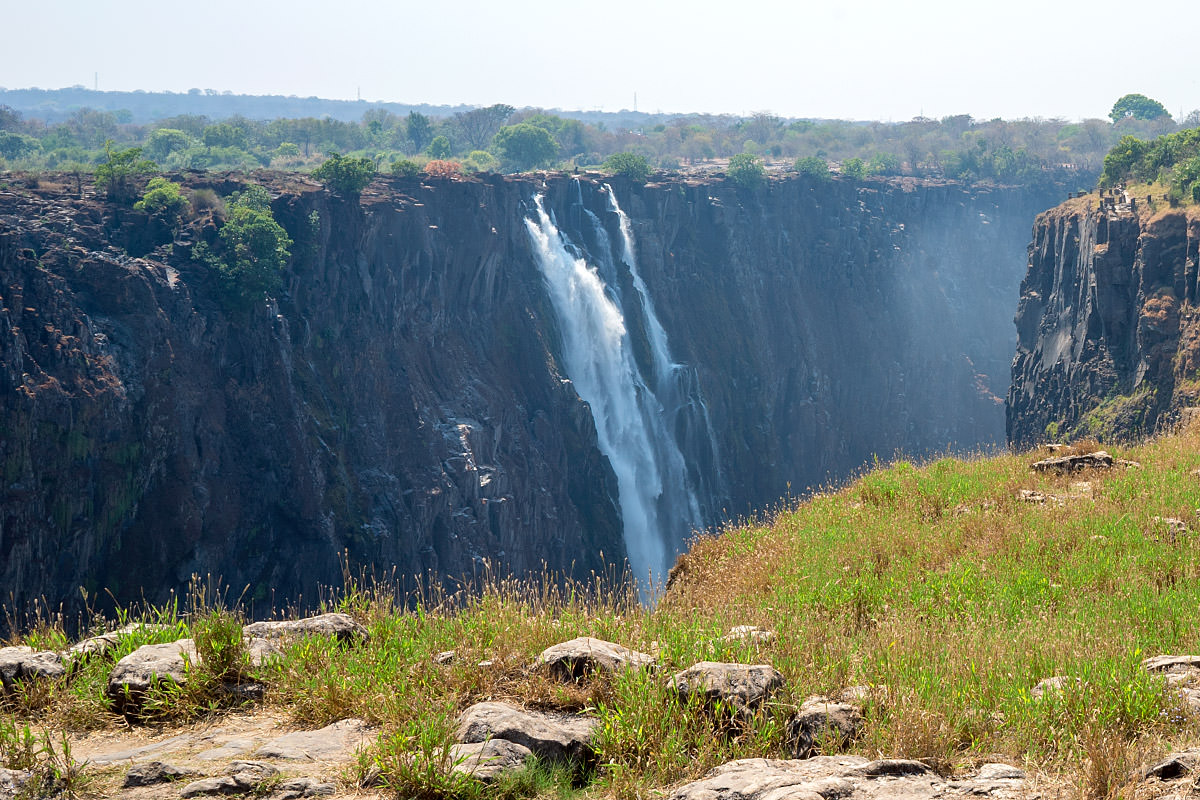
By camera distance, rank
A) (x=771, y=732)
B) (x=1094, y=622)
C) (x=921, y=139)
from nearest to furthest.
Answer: (x=771, y=732) → (x=1094, y=622) → (x=921, y=139)

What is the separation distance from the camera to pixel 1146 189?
47.5 meters

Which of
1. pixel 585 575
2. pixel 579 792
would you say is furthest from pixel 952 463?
pixel 585 575

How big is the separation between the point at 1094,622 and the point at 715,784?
15.5ft

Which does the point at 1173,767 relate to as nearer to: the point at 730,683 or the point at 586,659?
the point at 730,683

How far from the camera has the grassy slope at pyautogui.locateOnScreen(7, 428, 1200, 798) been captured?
20.7ft

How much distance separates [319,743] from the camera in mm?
6738

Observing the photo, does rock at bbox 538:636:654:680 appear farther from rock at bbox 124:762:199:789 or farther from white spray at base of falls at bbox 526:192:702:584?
white spray at base of falls at bbox 526:192:702:584

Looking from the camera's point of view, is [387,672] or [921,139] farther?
[921,139]

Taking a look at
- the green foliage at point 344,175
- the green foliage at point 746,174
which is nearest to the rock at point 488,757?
the green foliage at point 344,175

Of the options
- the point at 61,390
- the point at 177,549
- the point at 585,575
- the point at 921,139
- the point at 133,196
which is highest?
the point at 921,139

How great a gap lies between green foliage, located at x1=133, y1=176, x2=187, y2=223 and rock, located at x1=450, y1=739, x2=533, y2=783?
4267cm

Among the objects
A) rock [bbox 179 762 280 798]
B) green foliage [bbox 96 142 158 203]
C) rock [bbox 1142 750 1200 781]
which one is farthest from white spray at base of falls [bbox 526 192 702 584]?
rock [bbox 1142 750 1200 781]

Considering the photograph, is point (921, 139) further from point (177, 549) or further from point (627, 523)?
point (177, 549)

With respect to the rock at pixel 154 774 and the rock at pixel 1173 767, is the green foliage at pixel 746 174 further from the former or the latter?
the rock at pixel 154 774
